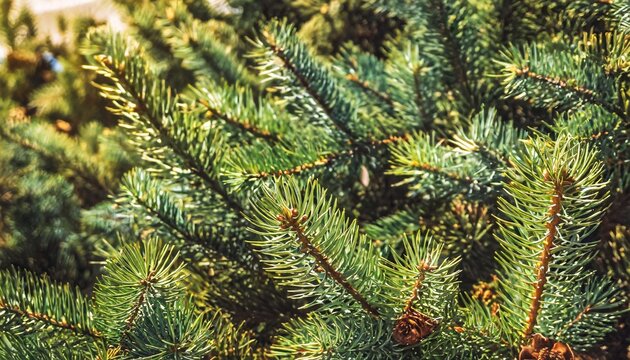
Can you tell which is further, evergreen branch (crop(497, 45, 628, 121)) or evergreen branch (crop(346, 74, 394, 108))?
evergreen branch (crop(346, 74, 394, 108))

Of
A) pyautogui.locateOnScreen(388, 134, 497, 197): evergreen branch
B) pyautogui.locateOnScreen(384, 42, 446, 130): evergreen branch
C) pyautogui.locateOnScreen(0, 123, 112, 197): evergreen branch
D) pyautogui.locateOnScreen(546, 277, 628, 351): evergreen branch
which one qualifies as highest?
pyautogui.locateOnScreen(384, 42, 446, 130): evergreen branch

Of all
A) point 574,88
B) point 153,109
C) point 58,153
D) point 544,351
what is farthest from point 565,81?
point 58,153

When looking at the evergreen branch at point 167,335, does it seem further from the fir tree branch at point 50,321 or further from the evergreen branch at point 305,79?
the evergreen branch at point 305,79

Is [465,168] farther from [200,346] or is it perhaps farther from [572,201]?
[200,346]

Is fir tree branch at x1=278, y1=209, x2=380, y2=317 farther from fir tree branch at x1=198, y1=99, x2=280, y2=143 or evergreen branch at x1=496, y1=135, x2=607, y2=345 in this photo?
fir tree branch at x1=198, y1=99, x2=280, y2=143

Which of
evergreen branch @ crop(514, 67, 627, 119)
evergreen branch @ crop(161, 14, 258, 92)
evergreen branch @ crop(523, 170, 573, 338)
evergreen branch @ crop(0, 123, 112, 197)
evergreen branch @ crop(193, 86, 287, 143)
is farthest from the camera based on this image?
evergreen branch @ crop(0, 123, 112, 197)

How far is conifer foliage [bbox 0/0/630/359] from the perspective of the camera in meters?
0.37

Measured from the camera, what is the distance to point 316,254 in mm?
356

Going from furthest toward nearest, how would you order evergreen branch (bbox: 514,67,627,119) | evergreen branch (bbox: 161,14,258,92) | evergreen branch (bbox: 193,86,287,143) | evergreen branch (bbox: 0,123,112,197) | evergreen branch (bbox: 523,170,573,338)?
evergreen branch (bbox: 0,123,112,197) → evergreen branch (bbox: 161,14,258,92) → evergreen branch (bbox: 193,86,287,143) → evergreen branch (bbox: 514,67,627,119) → evergreen branch (bbox: 523,170,573,338)

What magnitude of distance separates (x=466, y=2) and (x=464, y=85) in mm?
80

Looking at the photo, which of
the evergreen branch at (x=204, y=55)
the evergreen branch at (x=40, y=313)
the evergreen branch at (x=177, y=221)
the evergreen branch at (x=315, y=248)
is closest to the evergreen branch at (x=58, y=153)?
the evergreen branch at (x=204, y=55)

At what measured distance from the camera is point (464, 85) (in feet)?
1.96

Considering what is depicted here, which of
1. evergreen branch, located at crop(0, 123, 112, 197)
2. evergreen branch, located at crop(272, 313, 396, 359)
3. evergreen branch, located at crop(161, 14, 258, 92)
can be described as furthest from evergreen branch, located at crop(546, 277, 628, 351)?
evergreen branch, located at crop(0, 123, 112, 197)

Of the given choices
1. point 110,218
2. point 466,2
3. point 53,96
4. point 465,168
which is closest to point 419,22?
point 466,2
